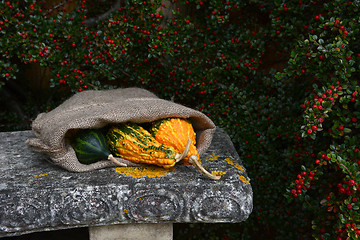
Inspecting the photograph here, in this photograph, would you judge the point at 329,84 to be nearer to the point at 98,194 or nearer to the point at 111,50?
the point at 98,194

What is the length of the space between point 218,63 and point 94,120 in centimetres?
139

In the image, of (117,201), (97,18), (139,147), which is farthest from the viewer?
(97,18)

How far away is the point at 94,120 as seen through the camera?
1.57 meters

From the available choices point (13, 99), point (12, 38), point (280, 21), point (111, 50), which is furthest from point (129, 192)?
point (13, 99)

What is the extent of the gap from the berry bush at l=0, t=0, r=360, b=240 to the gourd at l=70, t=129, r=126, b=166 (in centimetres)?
97

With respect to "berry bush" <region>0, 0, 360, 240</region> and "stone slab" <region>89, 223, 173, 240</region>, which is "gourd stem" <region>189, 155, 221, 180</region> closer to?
"stone slab" <region>89, 223, 173, 240</region>

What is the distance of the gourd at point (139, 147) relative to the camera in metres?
1.49

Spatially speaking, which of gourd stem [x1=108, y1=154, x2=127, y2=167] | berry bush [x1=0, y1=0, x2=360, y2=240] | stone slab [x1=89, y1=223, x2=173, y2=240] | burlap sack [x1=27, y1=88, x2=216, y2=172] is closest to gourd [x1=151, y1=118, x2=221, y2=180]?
burlap sack [x1=27, y1=88, x2=216, y2=172]

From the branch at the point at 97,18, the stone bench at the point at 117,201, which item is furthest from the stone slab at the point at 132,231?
the branch at the point at 97,18

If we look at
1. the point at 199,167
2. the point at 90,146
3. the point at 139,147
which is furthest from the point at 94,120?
the point at 199,167

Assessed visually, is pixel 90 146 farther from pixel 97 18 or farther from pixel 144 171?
pixel 97 18

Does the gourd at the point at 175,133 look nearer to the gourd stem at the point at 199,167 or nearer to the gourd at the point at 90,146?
the gourd stem at the point at 199,167

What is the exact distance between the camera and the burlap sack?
5.10 feet

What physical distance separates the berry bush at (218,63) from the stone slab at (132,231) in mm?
1122
